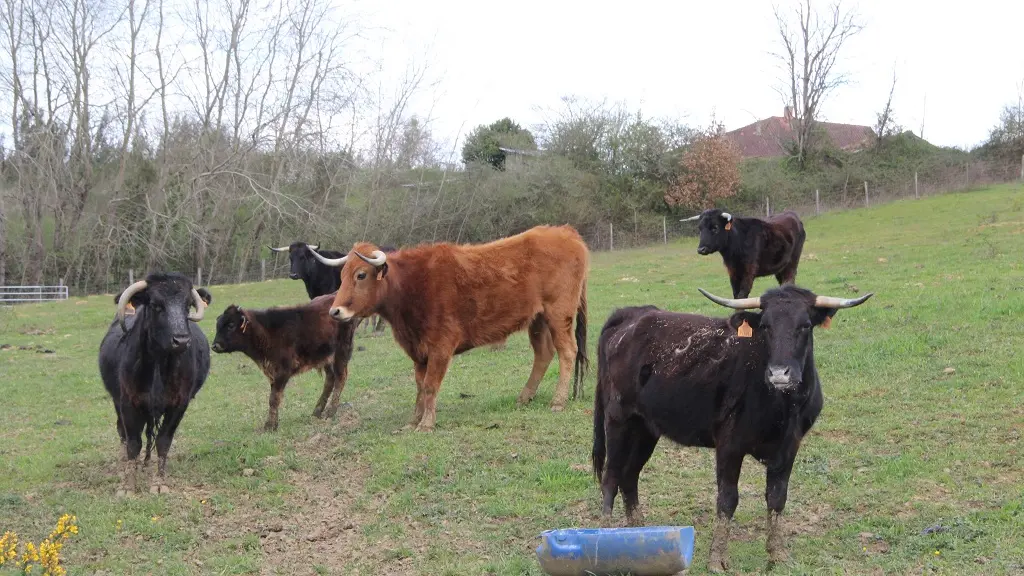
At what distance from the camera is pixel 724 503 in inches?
240

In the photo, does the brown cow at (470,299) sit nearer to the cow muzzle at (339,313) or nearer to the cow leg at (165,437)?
the cow muzzle at (339,313)

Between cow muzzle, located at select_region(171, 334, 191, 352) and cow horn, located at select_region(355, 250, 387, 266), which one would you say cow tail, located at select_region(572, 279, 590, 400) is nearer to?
cow horn, located at select_region(355, 250, 387, 266)

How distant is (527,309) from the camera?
1202 cm

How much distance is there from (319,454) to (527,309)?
352 cm

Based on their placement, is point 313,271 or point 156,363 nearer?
point 156,363

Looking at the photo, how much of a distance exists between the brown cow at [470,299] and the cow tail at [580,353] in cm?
2

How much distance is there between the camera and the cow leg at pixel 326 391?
40.1 feet

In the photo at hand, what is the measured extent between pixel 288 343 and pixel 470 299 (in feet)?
8.34

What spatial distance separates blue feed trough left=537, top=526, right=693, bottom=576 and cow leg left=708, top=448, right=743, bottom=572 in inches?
19.2

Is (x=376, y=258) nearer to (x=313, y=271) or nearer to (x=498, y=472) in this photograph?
(x=498, y=472)

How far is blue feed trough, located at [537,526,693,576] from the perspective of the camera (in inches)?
215

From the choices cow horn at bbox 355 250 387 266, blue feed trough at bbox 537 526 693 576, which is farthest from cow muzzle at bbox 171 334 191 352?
blue feed trough at bbox 537 526 693 576

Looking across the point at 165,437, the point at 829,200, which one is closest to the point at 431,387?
the point at 165,437

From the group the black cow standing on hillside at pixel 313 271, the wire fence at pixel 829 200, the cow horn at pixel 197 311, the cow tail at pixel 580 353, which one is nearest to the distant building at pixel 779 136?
the wire fence at pixel 829 200
